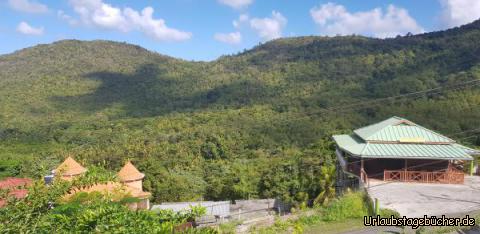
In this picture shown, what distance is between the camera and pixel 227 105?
348ft

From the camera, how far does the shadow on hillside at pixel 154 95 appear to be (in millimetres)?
109000

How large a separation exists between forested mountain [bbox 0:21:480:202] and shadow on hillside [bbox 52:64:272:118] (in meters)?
0.55

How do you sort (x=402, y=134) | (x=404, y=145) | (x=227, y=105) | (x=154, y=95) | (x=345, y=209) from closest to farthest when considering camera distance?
(x=345, y=209), (x=404, y=145), (x=402, y=134), (x=227, y=105), (x=154, y=95)

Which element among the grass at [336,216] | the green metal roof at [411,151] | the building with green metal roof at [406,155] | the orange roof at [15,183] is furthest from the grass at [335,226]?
the orange roof at [15,183]

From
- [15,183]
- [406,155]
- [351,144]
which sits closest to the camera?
[15,183]

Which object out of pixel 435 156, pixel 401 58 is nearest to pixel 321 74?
pixel 401 58

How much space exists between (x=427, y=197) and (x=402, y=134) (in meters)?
4.35

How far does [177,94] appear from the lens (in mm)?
125312

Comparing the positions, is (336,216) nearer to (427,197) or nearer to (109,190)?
(427,197)

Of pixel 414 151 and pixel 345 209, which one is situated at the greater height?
pixel 414 151

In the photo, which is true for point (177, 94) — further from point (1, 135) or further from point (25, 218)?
point (25, 218)

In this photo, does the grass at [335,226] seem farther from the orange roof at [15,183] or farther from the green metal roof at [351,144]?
the orange roof at [15,183]

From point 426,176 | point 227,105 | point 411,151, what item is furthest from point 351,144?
point 227,105

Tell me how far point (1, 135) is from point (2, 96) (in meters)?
37.6
